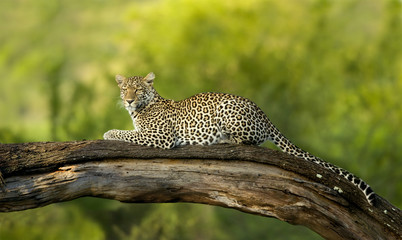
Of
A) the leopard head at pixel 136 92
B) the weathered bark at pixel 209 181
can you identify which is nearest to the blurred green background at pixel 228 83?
the leopard head at pixel 136 92

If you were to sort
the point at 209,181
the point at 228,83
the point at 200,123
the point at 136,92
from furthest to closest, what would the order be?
the point at 228,83 → the point at 136,92 → the point at 200,123 → the point at 209,181

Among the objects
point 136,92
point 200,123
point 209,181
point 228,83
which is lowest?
point 209,181

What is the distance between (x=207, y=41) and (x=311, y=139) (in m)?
9.69

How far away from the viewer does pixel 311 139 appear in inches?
917

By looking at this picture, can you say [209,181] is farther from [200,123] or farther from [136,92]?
[136,92]

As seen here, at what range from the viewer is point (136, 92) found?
856 cm

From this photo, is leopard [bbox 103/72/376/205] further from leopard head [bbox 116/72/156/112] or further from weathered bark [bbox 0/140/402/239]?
weathered bark [bbox 0/140/402/239]

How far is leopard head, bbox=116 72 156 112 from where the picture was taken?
27.9 feet

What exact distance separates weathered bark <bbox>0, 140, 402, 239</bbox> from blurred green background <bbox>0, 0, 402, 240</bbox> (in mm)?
7958

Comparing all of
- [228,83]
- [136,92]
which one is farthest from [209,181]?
[228,83]

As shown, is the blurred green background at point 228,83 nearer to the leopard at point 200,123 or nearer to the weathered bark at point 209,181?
the leopard at point 200,123

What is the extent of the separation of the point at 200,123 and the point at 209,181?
106 centimetres

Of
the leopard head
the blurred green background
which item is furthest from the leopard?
the blurred green background

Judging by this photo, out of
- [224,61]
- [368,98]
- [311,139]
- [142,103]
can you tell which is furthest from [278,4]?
[142,103]
